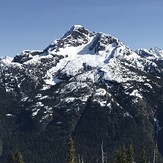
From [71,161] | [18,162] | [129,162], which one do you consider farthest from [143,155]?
[18,162]

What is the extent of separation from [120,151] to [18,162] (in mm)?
29592

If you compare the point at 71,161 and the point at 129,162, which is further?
the point at 129,162

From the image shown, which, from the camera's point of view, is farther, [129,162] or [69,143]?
[129,162]

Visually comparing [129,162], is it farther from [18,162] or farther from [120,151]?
[18,162]

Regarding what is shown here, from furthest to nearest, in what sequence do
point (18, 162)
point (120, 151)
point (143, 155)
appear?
1. point (143, 155)
2. point (120, 151)
3. point (18, 162)

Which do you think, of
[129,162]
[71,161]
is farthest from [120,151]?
[71,161]

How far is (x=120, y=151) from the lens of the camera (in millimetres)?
136250

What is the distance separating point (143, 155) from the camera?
14562 centimetres

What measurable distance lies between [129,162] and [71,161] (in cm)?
2005

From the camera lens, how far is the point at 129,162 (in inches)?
5458

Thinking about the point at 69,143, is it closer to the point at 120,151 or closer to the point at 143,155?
the point at 120,151

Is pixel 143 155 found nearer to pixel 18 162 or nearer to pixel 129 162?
pixel 129 162

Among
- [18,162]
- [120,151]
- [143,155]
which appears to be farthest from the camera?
[143,155]

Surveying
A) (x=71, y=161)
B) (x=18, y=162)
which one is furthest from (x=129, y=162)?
(x=18, y=162)
